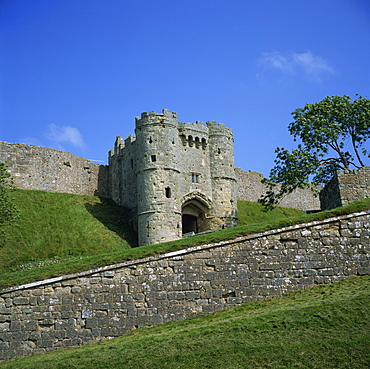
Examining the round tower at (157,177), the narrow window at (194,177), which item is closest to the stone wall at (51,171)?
the round tower at (157,177)

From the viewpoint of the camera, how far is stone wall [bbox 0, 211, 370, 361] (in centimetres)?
1563

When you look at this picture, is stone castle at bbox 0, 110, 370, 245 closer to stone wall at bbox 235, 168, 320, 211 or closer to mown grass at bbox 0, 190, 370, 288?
mown grass at bbox 0, 190, 370, 288

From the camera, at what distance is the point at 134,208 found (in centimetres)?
4625

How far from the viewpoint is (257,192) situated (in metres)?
66.8

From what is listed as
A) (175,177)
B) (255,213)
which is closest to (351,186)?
(175,177)

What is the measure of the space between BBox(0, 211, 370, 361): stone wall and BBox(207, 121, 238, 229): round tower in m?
28.0

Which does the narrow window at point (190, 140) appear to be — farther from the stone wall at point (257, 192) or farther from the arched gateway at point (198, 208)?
the stone wall at point (257, 192)

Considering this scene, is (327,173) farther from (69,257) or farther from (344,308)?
(344,308)

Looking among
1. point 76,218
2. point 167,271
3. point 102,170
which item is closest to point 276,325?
point 167,271

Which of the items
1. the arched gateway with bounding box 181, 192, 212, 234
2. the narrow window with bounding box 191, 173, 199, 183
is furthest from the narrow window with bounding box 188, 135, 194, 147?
the arched gateway with bounding box 181, 192, 212, 234

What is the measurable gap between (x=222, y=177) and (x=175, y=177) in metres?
5.53

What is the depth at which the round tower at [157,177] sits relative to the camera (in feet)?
135

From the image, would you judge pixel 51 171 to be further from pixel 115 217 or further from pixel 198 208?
pixel 198 208

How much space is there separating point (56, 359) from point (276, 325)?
586 centimetres
